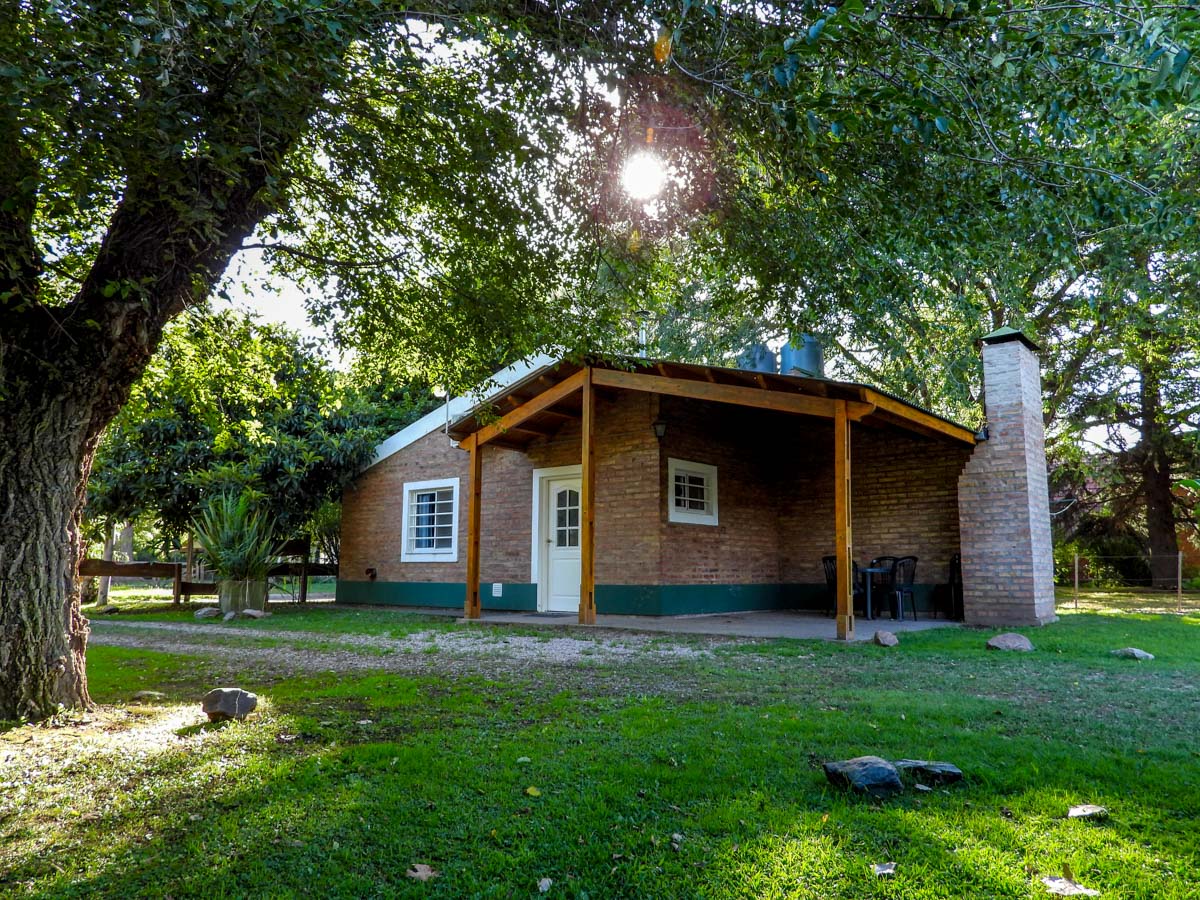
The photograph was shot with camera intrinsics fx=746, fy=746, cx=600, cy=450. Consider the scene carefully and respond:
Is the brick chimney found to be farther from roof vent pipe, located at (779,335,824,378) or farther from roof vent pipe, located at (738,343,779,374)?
roof vent pipe, located at (738,343,779,374)

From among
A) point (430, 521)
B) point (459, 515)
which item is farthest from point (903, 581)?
point (430, 521)

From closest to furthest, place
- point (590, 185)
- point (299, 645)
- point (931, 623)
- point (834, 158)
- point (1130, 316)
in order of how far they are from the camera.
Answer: point (834, 158)
point (590, 185)
point (299, 645)
point (931, 623)
point (1130, 316)

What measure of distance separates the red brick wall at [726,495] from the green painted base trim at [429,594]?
194mm

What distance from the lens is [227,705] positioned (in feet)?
12.9

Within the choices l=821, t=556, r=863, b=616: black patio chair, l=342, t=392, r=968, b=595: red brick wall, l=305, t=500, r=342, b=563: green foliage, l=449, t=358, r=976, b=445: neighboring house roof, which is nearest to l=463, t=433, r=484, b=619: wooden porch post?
l=449, t=358, r=976, b=445: neighboring house roof

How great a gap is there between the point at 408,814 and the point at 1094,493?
22.0 m

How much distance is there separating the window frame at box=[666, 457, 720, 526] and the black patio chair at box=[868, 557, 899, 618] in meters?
2.27

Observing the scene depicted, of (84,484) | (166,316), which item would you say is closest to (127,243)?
(166,316)

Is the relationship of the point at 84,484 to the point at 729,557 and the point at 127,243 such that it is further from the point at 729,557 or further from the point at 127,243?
the point at 729,557

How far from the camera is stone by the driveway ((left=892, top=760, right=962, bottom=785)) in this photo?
2885 millimetres

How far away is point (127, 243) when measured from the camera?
3.92 m

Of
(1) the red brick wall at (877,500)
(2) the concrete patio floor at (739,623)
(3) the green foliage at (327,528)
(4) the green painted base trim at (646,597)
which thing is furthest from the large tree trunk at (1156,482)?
(3) the green foliage at (327,528)

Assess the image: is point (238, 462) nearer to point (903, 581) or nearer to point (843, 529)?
point (843, 529)

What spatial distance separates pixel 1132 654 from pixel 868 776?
16.1 feet
